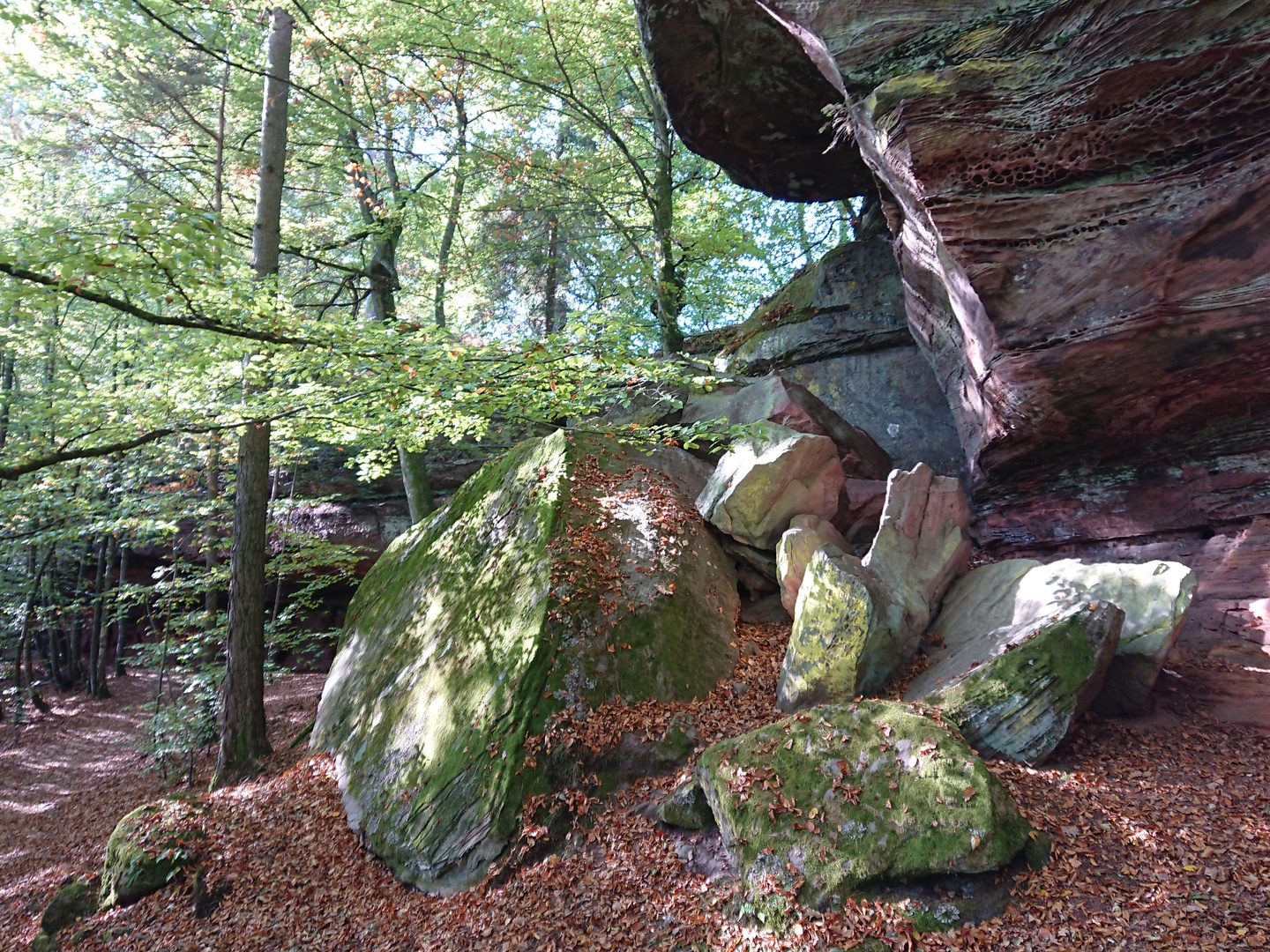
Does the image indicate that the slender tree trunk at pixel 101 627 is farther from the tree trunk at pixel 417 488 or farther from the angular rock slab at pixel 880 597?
the angular rock slab at pixel 880 597

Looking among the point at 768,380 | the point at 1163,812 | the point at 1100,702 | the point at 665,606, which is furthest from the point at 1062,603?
the point at 768,380

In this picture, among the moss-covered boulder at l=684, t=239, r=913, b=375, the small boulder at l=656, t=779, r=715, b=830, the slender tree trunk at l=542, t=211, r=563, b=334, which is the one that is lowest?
the small boulder at l=656, t=779, r=715, b=830

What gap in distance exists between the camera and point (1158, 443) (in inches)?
304

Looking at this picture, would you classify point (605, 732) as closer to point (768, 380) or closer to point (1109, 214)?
point (768, 380)

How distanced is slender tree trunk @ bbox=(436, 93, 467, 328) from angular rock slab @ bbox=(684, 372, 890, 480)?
21.1ft

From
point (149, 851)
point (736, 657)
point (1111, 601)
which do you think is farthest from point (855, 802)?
Answer: point (149, 851)

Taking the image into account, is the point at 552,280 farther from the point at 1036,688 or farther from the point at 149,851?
the point at 1036,688

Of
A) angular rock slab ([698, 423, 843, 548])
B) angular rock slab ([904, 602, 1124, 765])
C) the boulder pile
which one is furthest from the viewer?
angular rock slab ([698, 423, 843, 548])

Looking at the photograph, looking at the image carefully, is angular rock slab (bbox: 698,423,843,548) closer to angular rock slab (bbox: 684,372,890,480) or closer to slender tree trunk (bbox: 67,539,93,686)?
angular rock slab (bbox: 684,372,890,480)

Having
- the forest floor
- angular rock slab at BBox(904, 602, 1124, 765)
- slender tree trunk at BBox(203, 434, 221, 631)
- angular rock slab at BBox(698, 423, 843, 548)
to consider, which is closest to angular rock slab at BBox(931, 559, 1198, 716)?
angular rock slab at BBox(904, 602, 1124, 765)

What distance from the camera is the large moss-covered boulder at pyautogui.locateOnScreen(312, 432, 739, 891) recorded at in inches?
234

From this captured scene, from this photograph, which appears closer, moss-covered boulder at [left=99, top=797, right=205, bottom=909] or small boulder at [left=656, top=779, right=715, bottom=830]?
small boulder at [left=656, top=779, right=715, bottom=830]

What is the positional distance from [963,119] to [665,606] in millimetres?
5735

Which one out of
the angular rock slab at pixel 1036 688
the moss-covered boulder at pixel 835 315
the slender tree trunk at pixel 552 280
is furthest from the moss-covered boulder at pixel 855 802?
the slender tree trunk at pixel 552 280
